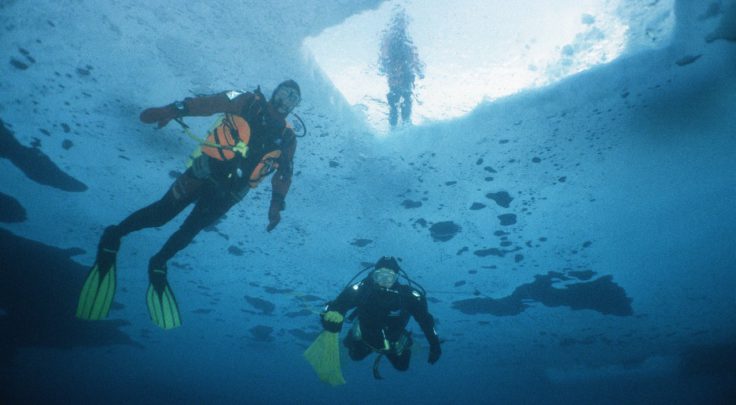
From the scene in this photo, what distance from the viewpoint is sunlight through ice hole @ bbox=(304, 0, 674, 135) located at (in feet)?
19.7

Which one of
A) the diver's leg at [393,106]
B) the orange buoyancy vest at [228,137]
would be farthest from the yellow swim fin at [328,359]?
the diver's leg at [393,106]

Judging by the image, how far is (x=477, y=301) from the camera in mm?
16391

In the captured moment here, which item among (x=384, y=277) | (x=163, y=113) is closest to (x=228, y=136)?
(x=163, y=113)

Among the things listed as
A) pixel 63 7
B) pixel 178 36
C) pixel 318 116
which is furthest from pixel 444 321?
pixel 63 7

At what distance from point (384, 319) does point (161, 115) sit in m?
5.04

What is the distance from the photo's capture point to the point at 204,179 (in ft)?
15.1

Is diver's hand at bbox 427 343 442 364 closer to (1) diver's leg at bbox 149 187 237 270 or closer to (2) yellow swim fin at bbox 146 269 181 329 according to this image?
(2) yellow swim fin at bbox 146 269 181 329

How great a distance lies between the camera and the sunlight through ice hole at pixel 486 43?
19.7 feet

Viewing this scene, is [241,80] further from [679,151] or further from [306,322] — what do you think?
[306,322]

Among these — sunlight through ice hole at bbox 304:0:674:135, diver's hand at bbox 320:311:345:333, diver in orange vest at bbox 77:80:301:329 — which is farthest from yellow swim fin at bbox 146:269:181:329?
sunlight through ice hole at bbox 304:0:674:135

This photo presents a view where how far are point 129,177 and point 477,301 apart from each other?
15164mm

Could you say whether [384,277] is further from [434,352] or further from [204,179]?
[204,179]

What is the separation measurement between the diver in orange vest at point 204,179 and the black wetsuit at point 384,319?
2811mm

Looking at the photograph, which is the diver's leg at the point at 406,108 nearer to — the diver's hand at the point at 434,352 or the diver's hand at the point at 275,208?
the diver's hand at the point at 275,208
